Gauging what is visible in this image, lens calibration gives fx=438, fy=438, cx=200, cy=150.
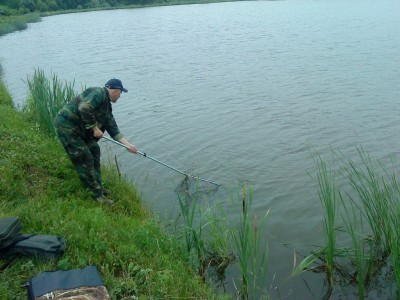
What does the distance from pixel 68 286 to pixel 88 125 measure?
2.78 m

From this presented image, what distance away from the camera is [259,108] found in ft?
44.8

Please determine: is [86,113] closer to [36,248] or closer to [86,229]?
[86,229]

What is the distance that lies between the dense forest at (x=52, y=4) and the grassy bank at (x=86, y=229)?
6055cm

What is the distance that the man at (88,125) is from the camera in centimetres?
621

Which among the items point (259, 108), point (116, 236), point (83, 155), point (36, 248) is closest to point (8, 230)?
point (36, 248)

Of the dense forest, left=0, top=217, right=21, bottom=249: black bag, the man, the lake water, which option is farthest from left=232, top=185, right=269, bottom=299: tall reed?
the dense forest

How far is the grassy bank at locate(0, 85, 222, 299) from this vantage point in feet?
14.6

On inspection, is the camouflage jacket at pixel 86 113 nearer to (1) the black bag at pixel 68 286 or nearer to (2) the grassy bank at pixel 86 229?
(2) the grassy bank at pixel 86 229

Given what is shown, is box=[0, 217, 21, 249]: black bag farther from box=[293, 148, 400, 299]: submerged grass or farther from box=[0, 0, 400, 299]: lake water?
box=[293, 148, 400, 299]: submerged grass

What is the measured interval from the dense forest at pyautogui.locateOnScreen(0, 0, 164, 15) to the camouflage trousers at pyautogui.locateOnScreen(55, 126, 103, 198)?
6113 centimetres

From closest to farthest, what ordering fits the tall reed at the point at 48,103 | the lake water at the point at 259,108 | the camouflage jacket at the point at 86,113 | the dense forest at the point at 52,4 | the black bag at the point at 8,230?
1. the black bag at the point at 8,230
2. the camouflage jacket at the point at 86,113
3. the lake water at the point at 259,108
4. the tall reed at the point at 48,103
5. the dense forest at the point at 52,4

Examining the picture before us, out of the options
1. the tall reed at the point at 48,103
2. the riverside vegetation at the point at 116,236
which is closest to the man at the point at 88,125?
the riverside vegetation at the point at 116,236

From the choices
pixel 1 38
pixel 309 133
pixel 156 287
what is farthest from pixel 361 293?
pixel 1 38

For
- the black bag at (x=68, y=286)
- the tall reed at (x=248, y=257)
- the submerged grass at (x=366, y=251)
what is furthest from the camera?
the submerged grass at (x=366, y=251)
